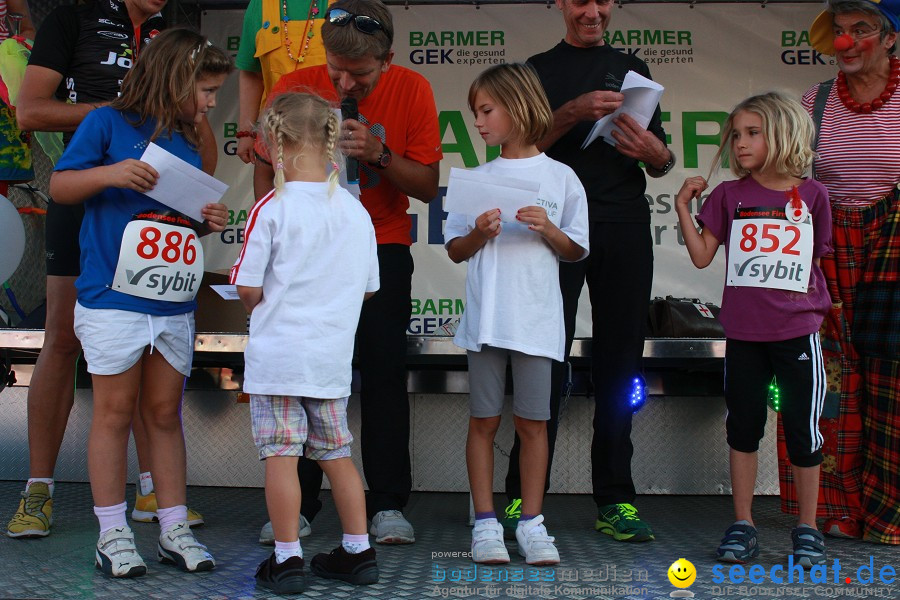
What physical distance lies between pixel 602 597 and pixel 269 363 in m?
1.00

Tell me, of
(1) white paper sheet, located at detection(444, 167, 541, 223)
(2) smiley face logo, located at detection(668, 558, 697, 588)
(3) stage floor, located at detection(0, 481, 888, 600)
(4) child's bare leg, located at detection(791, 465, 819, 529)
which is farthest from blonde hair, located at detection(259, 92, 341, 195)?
(4) child's bare leg, located at detection(791, 465, 819, 529)

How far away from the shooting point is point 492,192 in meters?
2.55

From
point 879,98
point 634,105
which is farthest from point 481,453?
point 879,98

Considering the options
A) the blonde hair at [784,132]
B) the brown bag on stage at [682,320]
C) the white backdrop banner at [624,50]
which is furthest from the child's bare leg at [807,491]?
the white backdrop banner at [624,50]

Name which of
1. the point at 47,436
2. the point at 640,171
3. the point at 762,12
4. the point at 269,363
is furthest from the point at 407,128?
the point at 762,12

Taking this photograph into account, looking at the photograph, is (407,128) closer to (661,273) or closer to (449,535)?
(449,535)

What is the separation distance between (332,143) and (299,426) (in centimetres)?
76

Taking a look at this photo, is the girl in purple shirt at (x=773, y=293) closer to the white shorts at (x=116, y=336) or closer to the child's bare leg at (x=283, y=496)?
the child's bare leg at (x=283, y=496)

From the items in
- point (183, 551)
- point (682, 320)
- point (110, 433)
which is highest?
point (682, 320)

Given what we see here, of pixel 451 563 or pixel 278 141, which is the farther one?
pixel 451 563

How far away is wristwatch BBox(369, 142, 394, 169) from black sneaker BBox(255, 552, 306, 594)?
1215mm

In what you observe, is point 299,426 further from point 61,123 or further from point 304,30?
point 304,30

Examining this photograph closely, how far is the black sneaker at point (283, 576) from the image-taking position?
217 cm

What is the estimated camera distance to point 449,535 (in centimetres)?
→ 302
